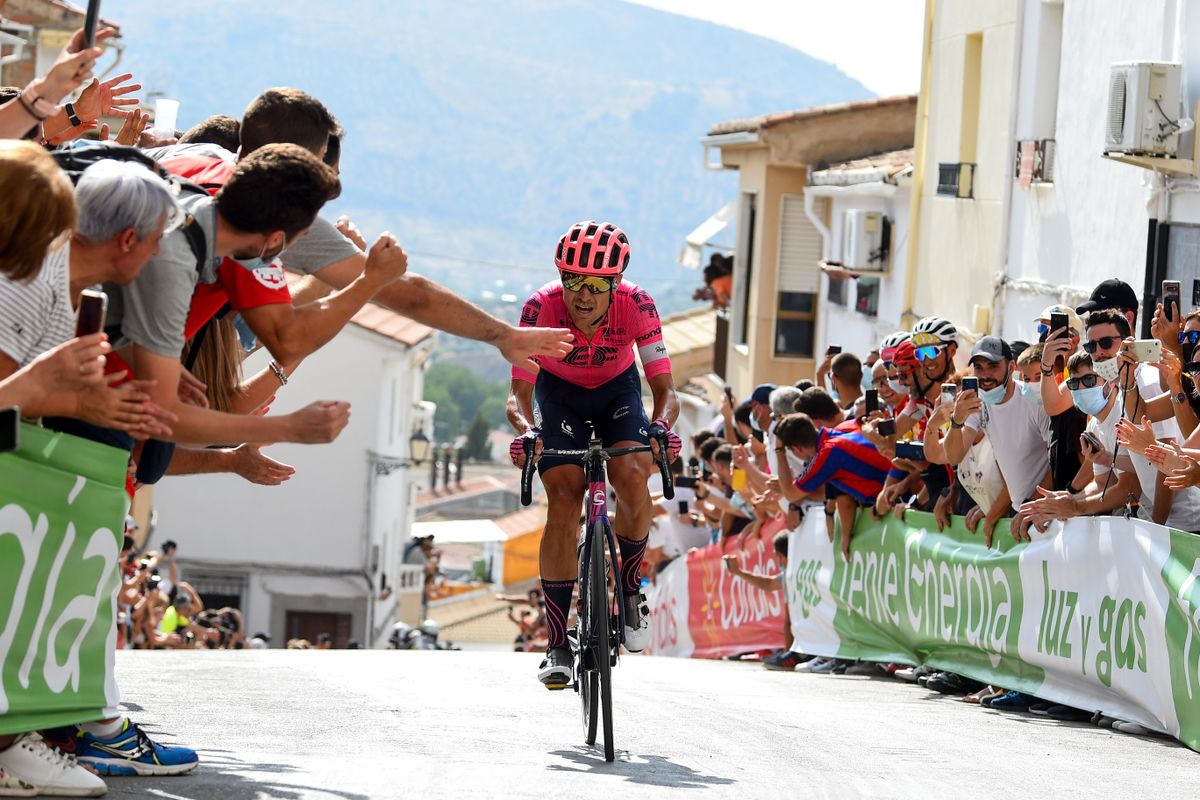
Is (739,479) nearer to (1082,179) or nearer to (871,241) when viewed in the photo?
(1082,179)

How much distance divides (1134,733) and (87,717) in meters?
5.47

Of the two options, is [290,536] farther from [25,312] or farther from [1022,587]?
[25,312]

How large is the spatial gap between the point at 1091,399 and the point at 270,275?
191 inches

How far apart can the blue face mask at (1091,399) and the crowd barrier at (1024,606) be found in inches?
22.6

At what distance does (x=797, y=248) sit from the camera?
32.8 meters

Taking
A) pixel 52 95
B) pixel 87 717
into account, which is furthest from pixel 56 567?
pixel 52 95

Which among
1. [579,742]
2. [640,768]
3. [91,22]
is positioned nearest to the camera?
[640,768]

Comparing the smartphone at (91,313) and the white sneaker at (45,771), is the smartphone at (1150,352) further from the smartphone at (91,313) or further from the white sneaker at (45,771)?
the white sneaker at (45,771)

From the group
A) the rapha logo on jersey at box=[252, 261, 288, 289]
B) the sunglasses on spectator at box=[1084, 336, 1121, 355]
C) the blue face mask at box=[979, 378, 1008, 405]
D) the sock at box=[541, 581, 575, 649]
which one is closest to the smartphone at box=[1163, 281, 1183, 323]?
the sunglasses on spectator at box=[1084, 336, 1121, 355]

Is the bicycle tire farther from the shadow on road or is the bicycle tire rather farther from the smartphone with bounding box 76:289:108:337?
the smartphone with bounding box 76:289:108:337

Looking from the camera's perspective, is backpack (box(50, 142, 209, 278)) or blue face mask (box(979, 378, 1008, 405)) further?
blue face mask (box(979, 378, 1008, 405))

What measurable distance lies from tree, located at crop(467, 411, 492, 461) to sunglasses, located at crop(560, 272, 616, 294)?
157460 millimetres

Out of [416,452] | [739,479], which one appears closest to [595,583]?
[739,479]

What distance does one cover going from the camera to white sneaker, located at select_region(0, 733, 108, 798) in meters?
5.92
